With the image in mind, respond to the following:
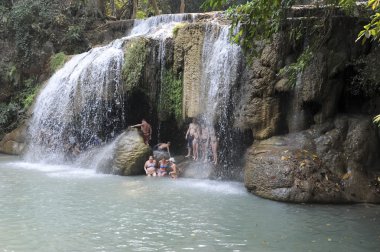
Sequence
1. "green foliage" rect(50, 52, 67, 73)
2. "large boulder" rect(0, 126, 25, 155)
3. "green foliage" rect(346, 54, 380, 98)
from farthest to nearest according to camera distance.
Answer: "green foliage" rect(50, 52, 67, 73)
"large boulder" rect(0, 126, 25, 155)
"green foliage" rect(346, 54, 380, 98)

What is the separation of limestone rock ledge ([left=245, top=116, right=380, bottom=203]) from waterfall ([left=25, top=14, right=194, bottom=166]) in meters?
5.79

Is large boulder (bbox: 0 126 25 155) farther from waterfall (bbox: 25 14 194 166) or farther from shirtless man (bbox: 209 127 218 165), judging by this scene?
shirtless man (bbox: 209 127 218 165)

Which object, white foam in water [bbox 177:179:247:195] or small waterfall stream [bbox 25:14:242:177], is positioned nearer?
white foam in water [bbox 177:179:247:195]

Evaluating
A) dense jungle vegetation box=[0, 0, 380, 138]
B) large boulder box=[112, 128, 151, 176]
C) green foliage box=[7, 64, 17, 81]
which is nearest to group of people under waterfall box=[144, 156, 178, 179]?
large boulder box=[112, 128, 151, 176]

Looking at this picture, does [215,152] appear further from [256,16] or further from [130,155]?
[256,16]

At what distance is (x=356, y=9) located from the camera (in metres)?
9.08

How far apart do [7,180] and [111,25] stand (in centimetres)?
1053

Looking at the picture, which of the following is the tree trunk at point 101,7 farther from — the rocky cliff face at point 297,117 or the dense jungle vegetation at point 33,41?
the rocky cliff face at point 297,117

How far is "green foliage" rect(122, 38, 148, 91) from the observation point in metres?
13.4

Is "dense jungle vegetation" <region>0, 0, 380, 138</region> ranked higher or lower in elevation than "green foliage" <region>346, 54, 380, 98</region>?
higher

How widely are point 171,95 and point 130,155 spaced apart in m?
2.30

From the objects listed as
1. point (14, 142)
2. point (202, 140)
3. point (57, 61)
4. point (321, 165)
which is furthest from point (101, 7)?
point (321, 165)

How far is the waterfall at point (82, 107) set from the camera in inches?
551

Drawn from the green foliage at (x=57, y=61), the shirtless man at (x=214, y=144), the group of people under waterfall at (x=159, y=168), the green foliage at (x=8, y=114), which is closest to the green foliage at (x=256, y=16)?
the shirtless man at (x=214, y=144)
